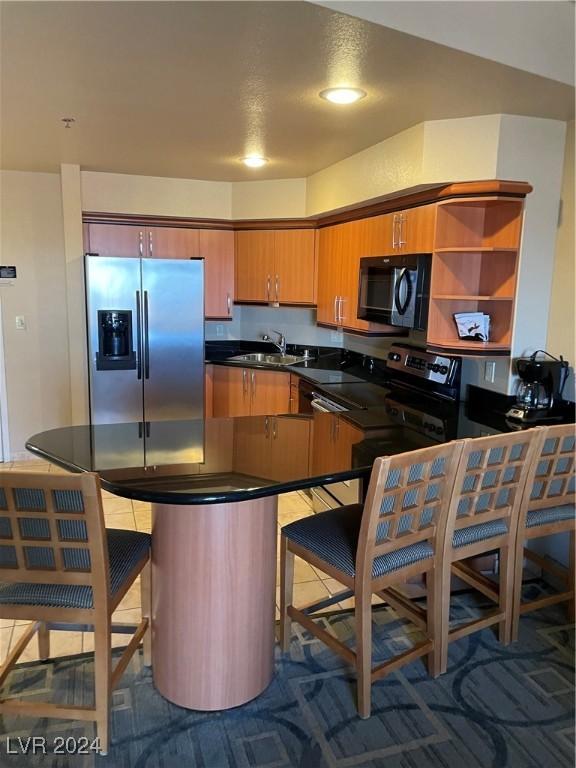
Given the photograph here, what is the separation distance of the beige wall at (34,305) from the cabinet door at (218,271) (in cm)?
118

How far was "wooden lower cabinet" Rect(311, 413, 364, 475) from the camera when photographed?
1976 mm

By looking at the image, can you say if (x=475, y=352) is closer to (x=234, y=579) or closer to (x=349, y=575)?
(x=349, y=575)

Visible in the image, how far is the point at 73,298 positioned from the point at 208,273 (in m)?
1.13

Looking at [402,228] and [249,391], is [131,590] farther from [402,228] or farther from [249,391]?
[402,228]

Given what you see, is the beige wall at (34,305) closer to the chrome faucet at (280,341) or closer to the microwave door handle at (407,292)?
the chrome faucet at (280,341)

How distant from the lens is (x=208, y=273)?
4.86m

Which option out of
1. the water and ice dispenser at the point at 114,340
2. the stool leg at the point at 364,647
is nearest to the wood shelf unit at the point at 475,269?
the stool leg at the point at 364,647

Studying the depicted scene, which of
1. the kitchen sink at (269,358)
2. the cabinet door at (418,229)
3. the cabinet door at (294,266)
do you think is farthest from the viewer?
the kitchen sink at (269,358)

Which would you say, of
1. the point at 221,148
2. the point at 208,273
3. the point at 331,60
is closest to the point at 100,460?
the point at 331,60

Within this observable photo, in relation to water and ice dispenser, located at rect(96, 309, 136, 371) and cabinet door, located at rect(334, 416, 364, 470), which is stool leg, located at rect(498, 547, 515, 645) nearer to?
cabinet door, located at rect(334, 416, 364, 470)

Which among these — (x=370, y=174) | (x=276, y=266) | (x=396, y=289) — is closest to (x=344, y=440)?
(x=396, y=289)

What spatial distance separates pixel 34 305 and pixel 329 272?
246cm

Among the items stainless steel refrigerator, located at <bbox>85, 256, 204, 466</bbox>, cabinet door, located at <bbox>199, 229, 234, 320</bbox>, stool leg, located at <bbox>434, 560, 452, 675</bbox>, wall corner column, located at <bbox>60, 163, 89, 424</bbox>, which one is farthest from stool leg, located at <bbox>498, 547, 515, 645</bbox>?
wall corner column, located at <bbox>60, 163, 89, 424</bbox>

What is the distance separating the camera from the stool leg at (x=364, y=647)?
1.88 m
